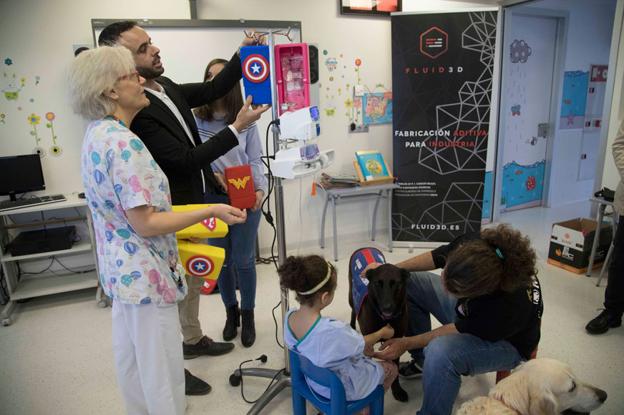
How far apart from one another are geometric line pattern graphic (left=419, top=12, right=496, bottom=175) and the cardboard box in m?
0.82

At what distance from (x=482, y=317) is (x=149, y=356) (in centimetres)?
113

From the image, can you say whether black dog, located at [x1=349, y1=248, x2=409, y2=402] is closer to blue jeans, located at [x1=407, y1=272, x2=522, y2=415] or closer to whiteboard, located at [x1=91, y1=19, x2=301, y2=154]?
blue jeans, located at [x1=407, y1=272, x2=522, y2=415]

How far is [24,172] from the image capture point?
2.96 meters

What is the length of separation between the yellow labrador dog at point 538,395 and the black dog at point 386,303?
0.50 metres

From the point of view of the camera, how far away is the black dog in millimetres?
1705

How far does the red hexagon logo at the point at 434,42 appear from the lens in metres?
3.43

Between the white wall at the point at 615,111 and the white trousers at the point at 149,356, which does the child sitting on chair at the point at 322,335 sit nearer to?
the white trousers at the point at 149,356

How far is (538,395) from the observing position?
1179 mm

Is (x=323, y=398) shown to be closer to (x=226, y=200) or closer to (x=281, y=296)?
(x=281, y=296)

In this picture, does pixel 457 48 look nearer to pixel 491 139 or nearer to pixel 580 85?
pixel 491 139

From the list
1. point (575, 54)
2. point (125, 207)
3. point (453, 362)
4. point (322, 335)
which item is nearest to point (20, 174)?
point (125, 207)

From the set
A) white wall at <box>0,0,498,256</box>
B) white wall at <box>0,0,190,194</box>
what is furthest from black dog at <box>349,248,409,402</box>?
white wall at <box>0,0,190,194</box>

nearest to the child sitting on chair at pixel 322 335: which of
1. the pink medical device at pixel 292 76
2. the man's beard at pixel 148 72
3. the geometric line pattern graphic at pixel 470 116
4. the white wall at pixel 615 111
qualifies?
the pink medical device at pixel 292 76

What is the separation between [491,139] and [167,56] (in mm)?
3075
